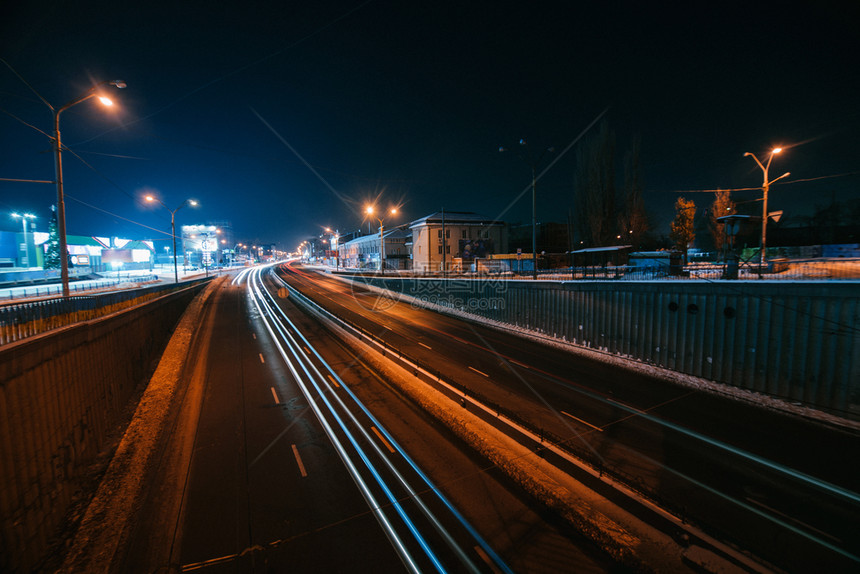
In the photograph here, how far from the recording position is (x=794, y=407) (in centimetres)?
964

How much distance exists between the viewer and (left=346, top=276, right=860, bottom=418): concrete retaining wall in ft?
30.2

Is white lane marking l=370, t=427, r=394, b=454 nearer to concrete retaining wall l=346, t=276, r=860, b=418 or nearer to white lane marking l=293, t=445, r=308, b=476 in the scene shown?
white lane marking l=293, t=445, r=308, b=476

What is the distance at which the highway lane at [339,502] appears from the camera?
5.18m

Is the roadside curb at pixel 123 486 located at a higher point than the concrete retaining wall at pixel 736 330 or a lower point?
lower

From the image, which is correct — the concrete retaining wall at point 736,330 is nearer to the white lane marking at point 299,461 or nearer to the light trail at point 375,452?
the light trail at point 375,452

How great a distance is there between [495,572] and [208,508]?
550 centimetres

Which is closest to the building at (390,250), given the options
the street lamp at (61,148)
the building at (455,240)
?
the building at (455,240)

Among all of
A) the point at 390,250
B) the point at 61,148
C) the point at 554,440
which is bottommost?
the point at 554,440

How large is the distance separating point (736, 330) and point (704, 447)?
5.59m

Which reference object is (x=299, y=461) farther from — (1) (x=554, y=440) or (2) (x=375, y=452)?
(1) (x=554, y=440)

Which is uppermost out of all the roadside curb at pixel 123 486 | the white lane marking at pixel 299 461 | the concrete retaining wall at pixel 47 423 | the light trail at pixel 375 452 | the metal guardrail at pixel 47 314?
the metal guardrail at pixel 47 314

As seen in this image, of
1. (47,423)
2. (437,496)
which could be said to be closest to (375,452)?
(437,496)

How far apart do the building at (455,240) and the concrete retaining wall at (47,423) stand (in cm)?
4870

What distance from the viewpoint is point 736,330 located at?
439 inches
